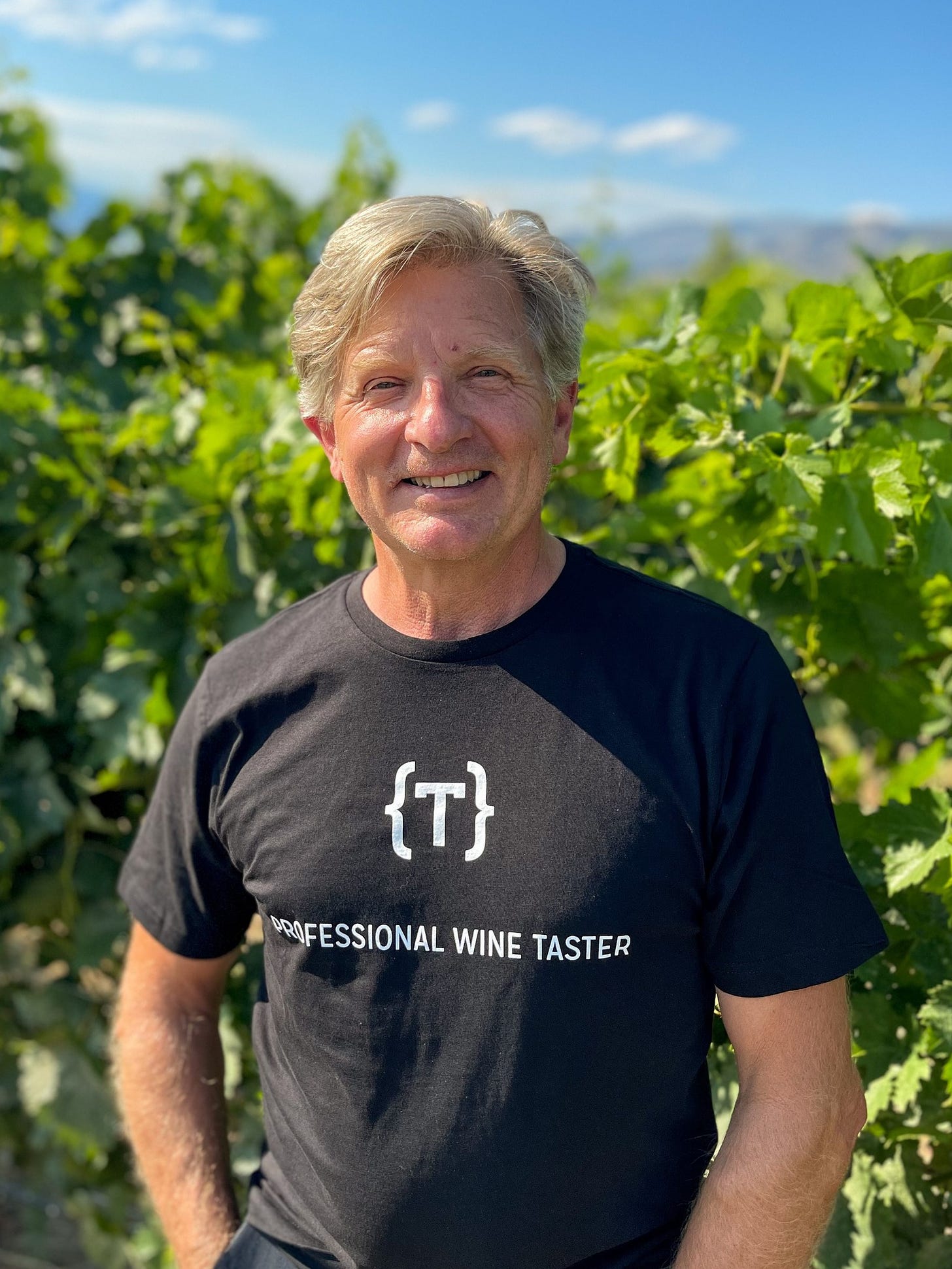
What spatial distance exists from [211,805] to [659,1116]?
0.76 m

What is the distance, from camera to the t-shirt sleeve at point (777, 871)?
1.50 m

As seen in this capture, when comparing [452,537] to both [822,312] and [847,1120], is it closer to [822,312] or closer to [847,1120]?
[822,312]

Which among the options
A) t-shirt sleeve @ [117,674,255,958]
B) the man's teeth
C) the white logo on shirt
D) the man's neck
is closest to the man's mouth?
the man's teeth

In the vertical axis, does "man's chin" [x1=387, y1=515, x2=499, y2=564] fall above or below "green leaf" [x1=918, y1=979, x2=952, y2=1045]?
above

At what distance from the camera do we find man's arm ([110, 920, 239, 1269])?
78.8 inches

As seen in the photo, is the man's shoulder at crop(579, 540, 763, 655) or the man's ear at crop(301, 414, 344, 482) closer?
the man's shoulder at crop(579, 540, 763, 655)

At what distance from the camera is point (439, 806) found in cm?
163

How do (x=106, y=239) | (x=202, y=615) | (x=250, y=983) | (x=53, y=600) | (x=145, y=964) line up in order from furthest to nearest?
(x=106, y=239) → (x=53, y=600) → (x=202, y=615) → (x=250, y=983) → (x=145, y=964)

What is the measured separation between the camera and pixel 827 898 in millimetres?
1503

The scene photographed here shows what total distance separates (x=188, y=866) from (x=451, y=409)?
0.80 m

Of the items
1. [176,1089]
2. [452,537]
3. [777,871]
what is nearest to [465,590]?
[452,537]

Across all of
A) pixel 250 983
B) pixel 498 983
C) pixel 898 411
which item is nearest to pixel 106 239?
pixel 250 983

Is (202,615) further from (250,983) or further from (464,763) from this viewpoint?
(464,763)

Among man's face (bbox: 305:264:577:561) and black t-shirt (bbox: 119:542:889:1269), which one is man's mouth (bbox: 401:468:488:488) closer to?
man's face (bbox: 305:264:577:561)
